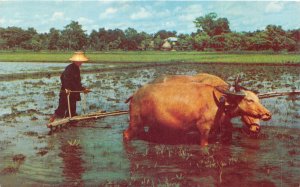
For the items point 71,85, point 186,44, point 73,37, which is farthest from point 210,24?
point 71,85

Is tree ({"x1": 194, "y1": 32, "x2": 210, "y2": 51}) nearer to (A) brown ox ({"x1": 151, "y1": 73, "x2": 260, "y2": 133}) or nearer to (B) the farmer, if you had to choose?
(B) the farmer

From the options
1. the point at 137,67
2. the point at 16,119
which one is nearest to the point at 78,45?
the point at 137,67

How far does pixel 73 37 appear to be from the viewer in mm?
65500

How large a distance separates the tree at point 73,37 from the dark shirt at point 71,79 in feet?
187

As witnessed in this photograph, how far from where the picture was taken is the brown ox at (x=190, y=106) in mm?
6891

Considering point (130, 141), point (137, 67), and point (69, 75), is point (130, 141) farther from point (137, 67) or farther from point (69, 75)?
point (137, 67)

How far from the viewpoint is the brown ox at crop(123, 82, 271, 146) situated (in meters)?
6.89

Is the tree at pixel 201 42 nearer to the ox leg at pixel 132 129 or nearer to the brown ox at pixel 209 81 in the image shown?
the brown ox at pixel 209 81

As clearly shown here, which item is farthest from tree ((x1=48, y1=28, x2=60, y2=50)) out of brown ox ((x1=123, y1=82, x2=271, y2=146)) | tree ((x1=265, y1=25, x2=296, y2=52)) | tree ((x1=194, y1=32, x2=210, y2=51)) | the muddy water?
brown ox ((x1=123, y1=82, x2=271, y2=146))

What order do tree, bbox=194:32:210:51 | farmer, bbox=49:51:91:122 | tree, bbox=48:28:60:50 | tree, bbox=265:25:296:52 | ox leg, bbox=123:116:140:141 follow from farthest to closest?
tree, bbox=48:28:60:50, tree, bbox=194:32:210:51, tree, bbox=265:25:296:52, farmer, bbox=49:51:91:122, ox leg, bbox=123:116:140:141

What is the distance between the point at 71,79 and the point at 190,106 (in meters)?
3.39

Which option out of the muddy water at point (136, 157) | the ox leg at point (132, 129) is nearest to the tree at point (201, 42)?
the muddy water at point (136, 157)

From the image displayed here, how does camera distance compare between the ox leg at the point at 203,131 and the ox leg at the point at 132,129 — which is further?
the ox leg at the point at 132,129

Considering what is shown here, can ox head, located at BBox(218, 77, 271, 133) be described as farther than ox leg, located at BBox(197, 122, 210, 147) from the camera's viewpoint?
No
